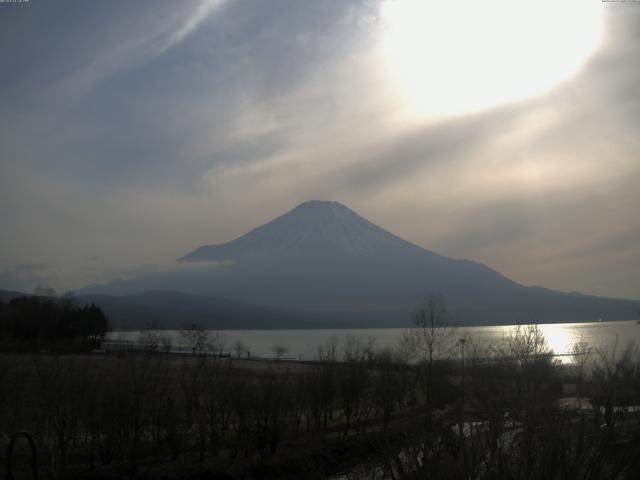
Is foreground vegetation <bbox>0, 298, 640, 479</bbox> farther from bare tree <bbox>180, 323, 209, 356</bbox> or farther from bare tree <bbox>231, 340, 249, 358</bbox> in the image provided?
bare tree <bbox>231, 340, 249, 358</bbox>

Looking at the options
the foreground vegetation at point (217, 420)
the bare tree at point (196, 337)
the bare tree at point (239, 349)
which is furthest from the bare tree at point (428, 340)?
the bare tree at point (239, 349)

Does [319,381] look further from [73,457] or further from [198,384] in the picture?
[73,457]

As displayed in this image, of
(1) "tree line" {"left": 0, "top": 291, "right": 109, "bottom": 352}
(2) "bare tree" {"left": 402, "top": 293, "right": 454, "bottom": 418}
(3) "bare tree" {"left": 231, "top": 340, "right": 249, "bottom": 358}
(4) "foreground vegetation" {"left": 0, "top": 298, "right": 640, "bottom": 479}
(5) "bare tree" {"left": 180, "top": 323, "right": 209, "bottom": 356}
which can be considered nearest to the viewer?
(4) "foreground vegetation" {"left": 0, "top": 298, "right": 640, "bottom": 479}

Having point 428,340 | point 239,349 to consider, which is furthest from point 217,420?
point 239,349

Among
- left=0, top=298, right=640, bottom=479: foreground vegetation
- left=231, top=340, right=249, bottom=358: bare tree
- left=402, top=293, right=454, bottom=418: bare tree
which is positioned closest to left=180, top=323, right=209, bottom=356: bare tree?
left=231, top=340, right=249, bottom=358: bare tree

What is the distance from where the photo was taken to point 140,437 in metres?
23.6

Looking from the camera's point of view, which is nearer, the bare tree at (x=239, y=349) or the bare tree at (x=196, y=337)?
the bare tree at (x=196, y=337)

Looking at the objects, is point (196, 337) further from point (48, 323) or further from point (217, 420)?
point (217, 420)

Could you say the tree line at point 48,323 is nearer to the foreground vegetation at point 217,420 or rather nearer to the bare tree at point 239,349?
the bare tree at point 239,349

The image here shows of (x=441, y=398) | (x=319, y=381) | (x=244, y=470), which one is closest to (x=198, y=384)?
(x=244, y=470)

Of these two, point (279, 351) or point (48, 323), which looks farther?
point (279, 351)

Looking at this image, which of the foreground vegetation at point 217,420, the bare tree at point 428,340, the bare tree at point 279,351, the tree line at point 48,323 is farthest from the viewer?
the bare tree at point 279,351

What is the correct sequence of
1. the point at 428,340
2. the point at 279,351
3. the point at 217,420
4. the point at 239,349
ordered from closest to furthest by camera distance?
the point at 217,420 → the point at 428,340 → the point at 279,351 → the point at 239,349

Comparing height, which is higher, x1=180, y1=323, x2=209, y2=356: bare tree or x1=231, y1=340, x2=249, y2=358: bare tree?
x1=180, y1=323, x2=209, y2=356: bare tree
